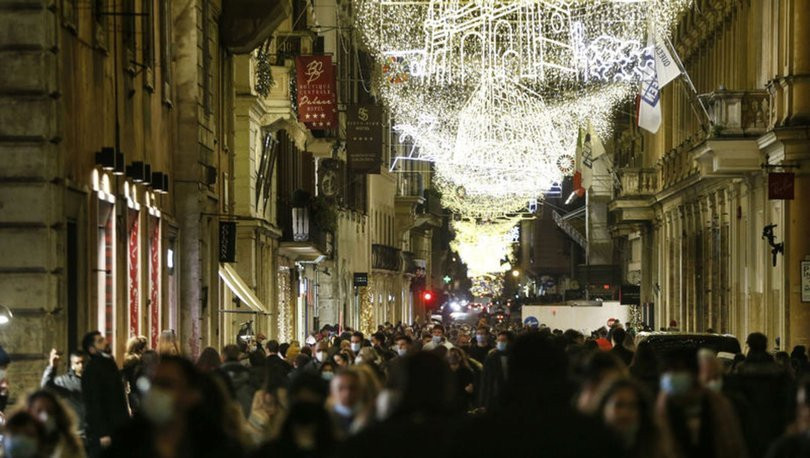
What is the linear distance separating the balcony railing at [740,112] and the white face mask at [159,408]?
30.3 m

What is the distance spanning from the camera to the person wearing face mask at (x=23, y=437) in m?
9.52

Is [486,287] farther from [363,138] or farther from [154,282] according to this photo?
[154,282]

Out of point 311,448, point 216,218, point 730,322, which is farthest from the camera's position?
point 730,322

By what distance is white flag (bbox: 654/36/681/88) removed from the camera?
38.7 m

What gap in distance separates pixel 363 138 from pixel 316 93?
8208 mm

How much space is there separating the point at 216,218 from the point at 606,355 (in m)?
25.5

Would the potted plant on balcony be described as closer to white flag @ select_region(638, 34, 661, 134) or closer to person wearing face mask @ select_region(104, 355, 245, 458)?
white flag @ select_region(638, 34, 661, 134)

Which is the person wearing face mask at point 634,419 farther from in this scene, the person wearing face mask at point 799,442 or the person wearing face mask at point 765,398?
the person wearing face mask at point 765,398

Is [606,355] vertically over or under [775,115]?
under

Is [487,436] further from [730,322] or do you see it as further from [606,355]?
[730,322]

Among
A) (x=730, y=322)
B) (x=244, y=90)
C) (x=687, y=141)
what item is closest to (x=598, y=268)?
(x=687, y=141)

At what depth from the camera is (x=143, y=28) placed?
28422 millimetres

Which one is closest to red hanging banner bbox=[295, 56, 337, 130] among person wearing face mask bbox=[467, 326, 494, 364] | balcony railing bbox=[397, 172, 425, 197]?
person wearing face mask bbox=[467, 326, 494, 364]

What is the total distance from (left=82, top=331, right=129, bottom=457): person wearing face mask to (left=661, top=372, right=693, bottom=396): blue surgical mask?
271 inches
